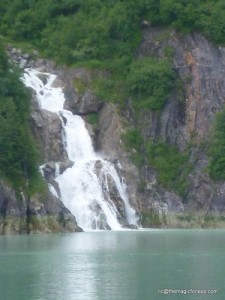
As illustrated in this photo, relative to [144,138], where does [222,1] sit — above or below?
above

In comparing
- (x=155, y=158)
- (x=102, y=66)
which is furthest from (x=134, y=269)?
(x=102, y=66)

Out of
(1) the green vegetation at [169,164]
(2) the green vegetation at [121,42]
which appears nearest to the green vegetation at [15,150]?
(2) the green vegetation at [121,42]

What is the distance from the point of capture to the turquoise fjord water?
49.6m

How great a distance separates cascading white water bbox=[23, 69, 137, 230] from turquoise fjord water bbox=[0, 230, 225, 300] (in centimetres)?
1709

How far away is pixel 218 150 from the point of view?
367 ft

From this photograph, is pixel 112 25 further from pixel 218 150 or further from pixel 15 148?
pixel 15 148

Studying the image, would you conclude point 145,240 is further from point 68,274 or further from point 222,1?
point 222,1

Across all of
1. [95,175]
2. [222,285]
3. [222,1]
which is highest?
[222,1]

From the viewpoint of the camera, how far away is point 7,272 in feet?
189

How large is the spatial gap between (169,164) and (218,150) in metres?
5.58

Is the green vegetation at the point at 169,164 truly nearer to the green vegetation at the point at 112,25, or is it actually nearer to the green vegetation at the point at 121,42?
the green vegetation at the point at 121,42

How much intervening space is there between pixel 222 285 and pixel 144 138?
65.6 metres

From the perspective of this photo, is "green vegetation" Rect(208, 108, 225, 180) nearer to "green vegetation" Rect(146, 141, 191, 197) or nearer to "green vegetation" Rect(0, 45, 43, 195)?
"green vegetation" Rect(146, 141, 191, 197)

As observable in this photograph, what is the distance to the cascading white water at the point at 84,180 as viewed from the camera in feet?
341
